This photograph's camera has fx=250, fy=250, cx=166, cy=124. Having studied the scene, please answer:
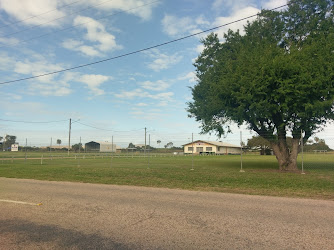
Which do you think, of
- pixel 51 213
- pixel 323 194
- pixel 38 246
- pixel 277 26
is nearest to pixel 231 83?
pixel 277 26

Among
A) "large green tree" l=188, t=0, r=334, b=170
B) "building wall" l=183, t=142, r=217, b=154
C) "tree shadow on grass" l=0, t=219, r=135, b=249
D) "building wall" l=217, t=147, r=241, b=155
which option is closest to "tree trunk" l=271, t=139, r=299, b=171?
"large green tree" l=188, t=0, r=334, b=170

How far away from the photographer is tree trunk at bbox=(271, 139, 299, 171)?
19.4 m

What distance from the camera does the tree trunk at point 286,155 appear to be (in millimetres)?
19406

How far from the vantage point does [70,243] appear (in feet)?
13.6

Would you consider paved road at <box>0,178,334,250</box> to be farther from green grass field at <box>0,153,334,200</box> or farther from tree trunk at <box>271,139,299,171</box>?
tree trunk at <box>271,139,299,171</box>

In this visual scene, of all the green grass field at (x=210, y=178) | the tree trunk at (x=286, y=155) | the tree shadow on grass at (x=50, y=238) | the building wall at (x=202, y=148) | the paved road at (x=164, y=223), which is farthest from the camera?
the building wall at (x=202, y=148)

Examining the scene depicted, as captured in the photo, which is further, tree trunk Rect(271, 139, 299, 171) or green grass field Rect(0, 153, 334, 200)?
tree trunk Rect(271, 139, 299, 171)

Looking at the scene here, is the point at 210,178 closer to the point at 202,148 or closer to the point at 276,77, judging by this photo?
the point at 276,77

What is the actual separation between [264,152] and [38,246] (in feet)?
216

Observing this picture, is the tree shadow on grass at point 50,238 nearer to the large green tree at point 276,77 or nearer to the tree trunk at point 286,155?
the large green tree at point 276,77

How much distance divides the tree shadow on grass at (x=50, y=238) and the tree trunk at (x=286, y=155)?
723 inches

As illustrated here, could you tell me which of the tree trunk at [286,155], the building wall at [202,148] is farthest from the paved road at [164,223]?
the building wall at [202,148]

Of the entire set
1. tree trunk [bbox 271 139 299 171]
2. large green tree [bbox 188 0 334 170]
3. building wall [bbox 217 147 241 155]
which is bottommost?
building wall [bbox 217 147 241 155]

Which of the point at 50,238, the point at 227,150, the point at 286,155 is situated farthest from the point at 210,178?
the point at 227,150
